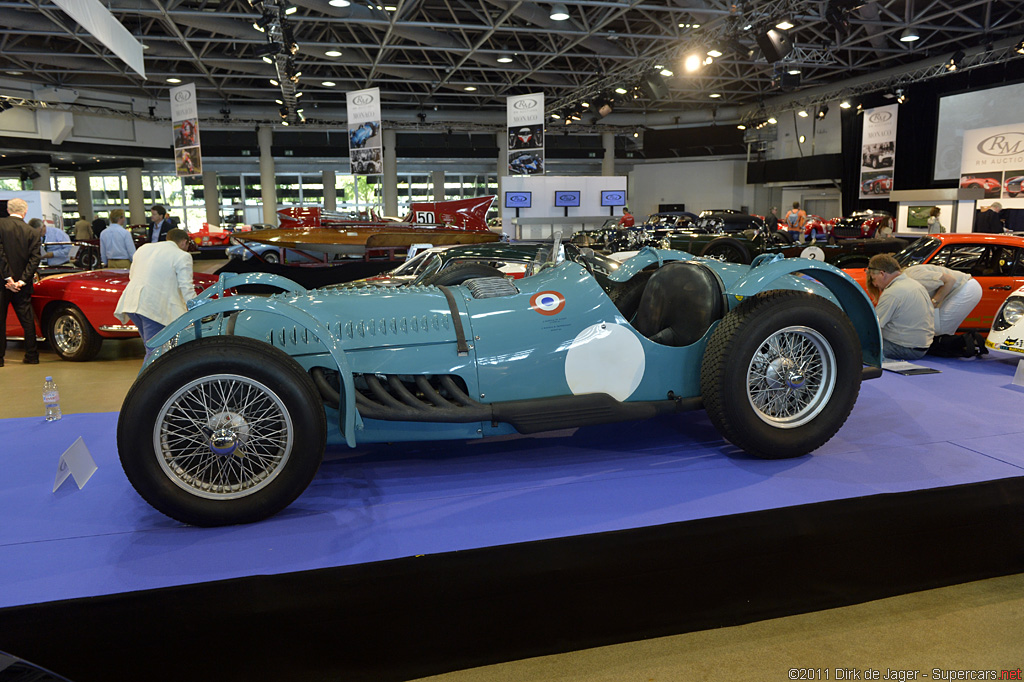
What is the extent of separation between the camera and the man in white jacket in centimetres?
578

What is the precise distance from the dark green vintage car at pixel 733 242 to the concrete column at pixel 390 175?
34.1ft

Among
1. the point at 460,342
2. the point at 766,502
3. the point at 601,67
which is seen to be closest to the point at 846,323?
the point at 766,502

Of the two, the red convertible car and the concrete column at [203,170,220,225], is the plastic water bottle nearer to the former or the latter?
the red convertible car

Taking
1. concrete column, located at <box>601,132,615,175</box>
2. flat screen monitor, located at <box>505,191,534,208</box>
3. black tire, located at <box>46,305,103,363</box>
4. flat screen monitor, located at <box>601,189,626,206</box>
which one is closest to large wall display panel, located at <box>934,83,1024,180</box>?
flat screen monitor, located at <box>601,189,626,206</box>

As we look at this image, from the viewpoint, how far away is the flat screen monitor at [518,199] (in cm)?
1641

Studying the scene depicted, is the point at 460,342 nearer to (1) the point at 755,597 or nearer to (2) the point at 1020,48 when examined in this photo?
(1) the point at 755,597

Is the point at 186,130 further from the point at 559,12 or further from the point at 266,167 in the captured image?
the point at 266,167

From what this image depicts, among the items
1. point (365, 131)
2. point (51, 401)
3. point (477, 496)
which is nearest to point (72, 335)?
point (51, 401)

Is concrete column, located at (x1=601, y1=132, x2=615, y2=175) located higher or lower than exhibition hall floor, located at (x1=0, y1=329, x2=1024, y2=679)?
higher

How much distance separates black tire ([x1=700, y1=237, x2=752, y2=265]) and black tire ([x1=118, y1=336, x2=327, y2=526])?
41.3 feet

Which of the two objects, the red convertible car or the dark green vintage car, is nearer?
the red convertible car

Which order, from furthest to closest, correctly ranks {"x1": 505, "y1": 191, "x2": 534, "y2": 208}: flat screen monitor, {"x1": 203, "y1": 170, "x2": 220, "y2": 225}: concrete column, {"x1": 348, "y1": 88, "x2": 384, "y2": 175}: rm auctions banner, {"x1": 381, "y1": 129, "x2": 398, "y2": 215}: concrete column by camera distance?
{"x1": 203, "y1": 170, "x2": 220, "y2": 225}: concrete column < {"x1": 381, "y1": 129, "x2": 398, "y2": 215}: concrete column < {"x1": 505, "y1": 191, "x2": 534, "y2": 208}: flat screen monitor < {"x1": 348, "y1": 88, "x2": 384, "y2": 175}: rm auctions banner

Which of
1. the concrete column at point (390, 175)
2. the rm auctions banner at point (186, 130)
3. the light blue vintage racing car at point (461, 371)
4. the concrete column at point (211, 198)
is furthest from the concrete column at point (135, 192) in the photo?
the light blue vintage racing car at point (461, 371)

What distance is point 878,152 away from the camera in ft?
67.8
